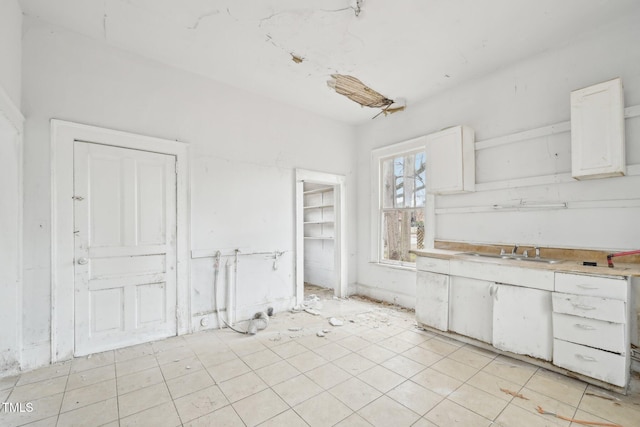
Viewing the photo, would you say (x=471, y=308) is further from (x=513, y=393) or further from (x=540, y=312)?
(x=513, y=393)

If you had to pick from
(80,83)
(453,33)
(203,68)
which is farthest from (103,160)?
(453,33)

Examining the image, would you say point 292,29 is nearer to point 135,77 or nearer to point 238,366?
point 135,77

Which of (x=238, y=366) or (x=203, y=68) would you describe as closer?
(x=238, y=366)

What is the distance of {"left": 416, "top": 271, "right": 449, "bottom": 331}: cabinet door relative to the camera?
322 cm

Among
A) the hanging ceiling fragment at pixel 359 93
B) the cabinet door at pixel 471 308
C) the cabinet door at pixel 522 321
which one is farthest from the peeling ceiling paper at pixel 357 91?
the cabinet door at pixel 522 321

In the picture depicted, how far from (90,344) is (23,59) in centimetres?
275

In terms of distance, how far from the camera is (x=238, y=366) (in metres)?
2.65

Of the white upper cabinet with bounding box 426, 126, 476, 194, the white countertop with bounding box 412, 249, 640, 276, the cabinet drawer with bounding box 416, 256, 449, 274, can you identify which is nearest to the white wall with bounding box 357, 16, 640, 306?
the white upper cabinet with bounding box 426, 126, 476, 194

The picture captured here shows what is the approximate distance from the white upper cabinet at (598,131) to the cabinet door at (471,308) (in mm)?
1392

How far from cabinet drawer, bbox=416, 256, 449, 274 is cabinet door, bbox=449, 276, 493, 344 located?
0.14 metres

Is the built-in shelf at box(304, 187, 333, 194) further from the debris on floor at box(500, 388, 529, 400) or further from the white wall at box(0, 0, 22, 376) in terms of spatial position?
A: the white wall at box(0, 0, 22, 376)

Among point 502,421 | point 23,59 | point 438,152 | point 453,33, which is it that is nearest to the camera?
point 502,421

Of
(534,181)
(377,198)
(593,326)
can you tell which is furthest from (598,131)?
(377,198)

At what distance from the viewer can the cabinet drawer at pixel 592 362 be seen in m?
2.13
